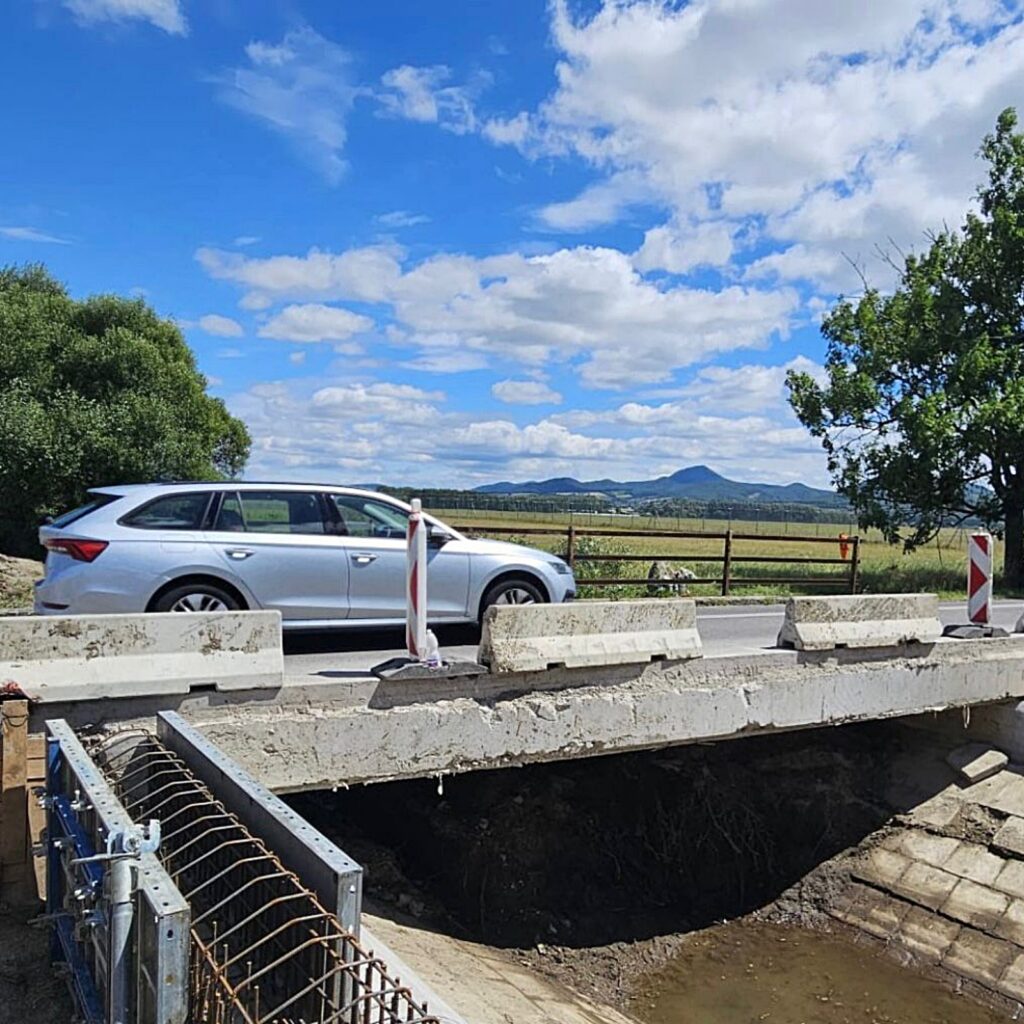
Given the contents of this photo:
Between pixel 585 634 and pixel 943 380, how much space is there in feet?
60.9

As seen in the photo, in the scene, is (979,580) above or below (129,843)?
above

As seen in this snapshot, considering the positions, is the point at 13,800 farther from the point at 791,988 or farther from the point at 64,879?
the point at 791,988

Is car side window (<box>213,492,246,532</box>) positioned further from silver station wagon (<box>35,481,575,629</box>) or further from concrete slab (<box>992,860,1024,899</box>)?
concrete slab (<box>992,860,1024,899</box>)

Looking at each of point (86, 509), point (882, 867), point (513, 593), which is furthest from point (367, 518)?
point (882, 867)

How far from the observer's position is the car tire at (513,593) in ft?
27.7

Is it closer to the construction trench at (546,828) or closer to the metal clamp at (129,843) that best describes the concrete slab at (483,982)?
the construction trench at (546,828)

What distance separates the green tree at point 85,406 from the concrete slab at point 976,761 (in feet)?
70.6

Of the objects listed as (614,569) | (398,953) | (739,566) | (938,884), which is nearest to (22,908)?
(398,953)

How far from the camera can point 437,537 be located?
27.0 feet

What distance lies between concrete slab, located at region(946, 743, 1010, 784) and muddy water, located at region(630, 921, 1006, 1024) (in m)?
2.16

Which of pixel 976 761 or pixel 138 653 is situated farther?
pixel 976 761

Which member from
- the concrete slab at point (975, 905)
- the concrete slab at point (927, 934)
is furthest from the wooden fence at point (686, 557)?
the concrete slab at point (975, 905)

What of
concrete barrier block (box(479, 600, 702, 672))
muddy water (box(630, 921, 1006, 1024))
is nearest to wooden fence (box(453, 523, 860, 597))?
concrete barrier block (box(479, 600, 702, 672))

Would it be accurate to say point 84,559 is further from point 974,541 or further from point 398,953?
point 974,541
